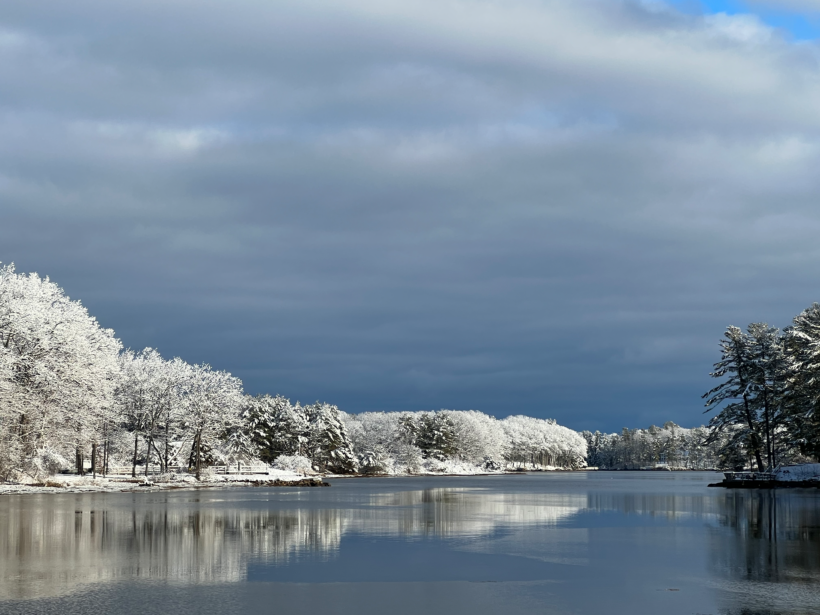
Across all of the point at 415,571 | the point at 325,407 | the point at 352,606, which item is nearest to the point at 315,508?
the point at 415,571

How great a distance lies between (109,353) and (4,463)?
876 inches

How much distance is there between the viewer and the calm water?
15414 millimetres

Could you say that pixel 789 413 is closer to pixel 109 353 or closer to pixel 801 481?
pixel 801 481

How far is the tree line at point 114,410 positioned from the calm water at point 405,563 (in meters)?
21.3

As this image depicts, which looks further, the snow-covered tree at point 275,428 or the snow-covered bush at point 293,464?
the snow-covered tree at point 275,428

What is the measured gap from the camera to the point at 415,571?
64.4 feet

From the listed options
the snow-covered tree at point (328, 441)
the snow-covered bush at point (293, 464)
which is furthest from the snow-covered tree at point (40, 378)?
the snow-covered tree at point (328, 441)

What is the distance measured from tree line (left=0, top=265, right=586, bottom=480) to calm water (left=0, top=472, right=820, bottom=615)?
21.3 m

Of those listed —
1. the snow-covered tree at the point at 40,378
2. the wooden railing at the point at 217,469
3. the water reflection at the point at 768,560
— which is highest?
the snow-covered tree at the point at 40,378

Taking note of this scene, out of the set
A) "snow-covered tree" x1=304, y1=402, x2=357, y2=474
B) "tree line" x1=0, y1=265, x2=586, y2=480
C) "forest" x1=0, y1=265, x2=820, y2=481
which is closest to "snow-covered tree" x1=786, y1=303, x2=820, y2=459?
"forest" x1=0, y1=265, x2=820, y2=481

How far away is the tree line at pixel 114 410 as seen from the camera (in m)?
56.1

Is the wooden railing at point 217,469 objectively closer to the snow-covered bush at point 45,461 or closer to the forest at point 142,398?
the forest at point 142,398

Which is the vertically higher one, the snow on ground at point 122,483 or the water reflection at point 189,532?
the water reflection at point 189,532

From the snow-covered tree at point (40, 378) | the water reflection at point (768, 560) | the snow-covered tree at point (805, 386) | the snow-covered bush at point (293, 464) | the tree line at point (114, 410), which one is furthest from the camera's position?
the snow-covered bush at point (293, 464)
